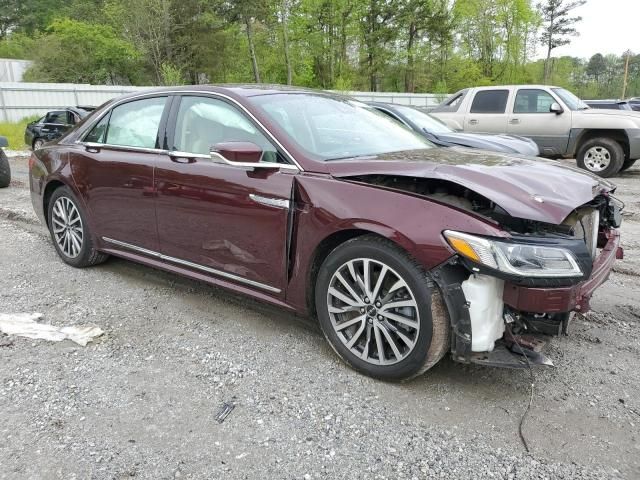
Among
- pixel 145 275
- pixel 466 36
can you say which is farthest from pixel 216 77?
pixel 145 275

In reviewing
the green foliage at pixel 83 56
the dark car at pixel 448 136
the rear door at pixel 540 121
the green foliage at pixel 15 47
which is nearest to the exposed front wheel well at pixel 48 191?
the dark car at pixel 448 136

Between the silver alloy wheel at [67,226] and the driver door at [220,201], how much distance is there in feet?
4.12

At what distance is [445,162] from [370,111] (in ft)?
4.51

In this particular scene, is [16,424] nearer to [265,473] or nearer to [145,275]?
[265,473]

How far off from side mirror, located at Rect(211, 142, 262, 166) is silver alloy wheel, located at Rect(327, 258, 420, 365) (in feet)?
2.76

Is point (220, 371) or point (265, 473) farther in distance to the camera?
point (220, 371)

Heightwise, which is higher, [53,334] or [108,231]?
[108,231]

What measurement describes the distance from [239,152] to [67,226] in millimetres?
2528

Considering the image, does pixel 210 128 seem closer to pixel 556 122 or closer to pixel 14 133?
pixel 556 122

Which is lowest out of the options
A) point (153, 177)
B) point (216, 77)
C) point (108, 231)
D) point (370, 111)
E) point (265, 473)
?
point (265, 473)

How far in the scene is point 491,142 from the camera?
7590 mm

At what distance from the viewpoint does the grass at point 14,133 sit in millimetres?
17675

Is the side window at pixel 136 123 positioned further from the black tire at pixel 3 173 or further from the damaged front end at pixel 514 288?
the black tire at pixel 3 173

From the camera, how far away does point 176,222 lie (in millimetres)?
3656
